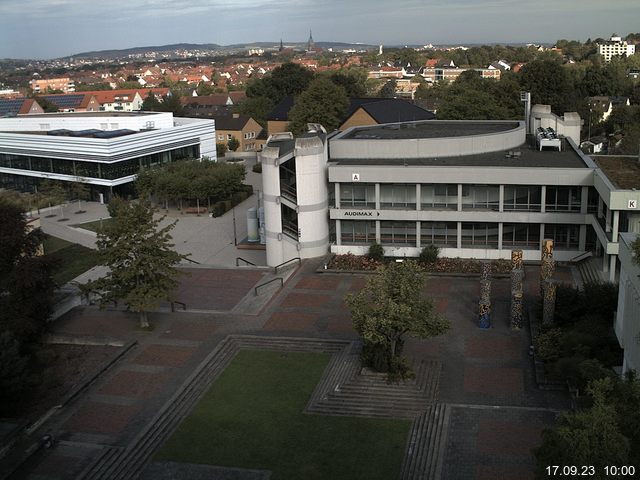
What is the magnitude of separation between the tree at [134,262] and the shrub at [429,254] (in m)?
14.2

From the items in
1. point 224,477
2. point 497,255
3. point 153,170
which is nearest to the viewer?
point 224,477

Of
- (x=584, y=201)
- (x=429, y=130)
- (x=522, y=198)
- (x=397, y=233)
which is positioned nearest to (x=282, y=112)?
(x=429, y=130)

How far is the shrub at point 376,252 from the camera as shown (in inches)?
1550

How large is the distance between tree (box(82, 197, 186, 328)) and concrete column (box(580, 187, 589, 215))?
21252 mm

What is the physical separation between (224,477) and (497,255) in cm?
2310

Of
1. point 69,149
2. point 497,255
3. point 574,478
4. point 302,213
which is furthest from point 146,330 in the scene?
point 69,149

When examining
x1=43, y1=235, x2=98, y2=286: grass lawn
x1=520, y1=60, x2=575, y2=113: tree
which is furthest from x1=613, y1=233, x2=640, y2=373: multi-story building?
x1=520, y1=60, x2=575, y2=113: tree

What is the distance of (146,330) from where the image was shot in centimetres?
3109

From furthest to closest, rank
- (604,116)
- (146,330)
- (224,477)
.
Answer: (604,116), (146,330), (224,477)

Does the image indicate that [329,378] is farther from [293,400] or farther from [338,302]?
[338,302]

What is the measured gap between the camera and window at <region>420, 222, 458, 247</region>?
39.5 m

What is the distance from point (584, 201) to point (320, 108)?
4551 cm

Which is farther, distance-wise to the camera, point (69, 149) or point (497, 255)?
point (69, 149)

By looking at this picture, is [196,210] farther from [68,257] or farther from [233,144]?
[233,144]
